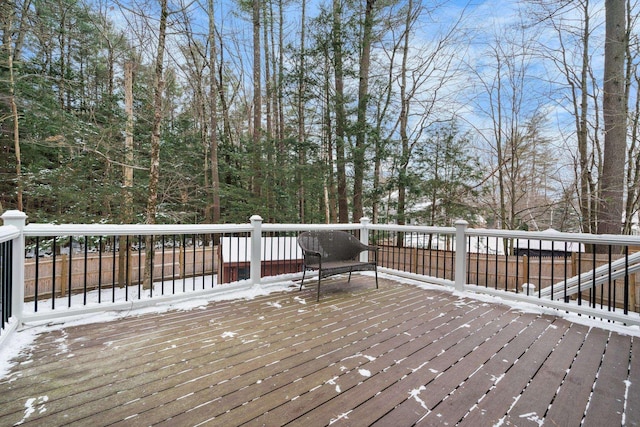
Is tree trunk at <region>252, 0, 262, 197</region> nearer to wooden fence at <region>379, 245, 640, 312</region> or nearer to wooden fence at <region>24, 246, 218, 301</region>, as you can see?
wooden fence at <region>24, 246, 218, 301</region>

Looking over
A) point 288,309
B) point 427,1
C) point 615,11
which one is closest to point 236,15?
point 427,1

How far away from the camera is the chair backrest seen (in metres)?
4.17

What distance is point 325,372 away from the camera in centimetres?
196

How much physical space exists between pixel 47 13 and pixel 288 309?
10.6m

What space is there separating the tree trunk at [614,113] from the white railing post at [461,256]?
11.2ft

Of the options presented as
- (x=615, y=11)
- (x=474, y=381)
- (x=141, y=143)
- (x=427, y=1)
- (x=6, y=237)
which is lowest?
(x=474, y=381)

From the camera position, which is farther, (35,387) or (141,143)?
(141,143)

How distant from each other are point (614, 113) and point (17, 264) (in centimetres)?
856

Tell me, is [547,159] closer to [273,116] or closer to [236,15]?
[273,116]

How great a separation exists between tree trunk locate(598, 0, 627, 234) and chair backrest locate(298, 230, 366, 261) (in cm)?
467

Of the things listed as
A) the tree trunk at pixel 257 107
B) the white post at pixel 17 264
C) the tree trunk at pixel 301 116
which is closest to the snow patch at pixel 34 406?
the white post at pixel 17 264

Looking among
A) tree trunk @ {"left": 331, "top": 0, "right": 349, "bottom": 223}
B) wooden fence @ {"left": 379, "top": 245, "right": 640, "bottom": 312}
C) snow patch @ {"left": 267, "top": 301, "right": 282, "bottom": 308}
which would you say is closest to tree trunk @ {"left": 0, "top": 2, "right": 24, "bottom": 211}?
tree trunk @ {"left": 331, "top": 0, "right": 349, "bottom": 223}

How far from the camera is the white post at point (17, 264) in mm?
2492

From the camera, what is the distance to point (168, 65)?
841cm
